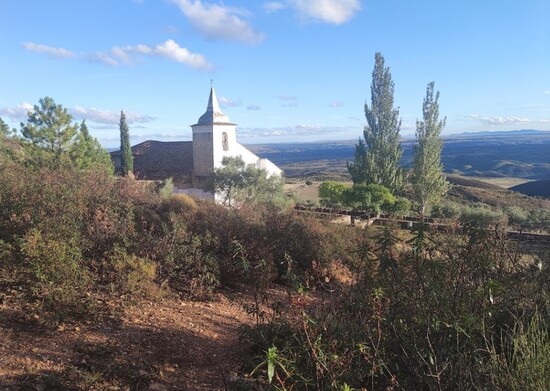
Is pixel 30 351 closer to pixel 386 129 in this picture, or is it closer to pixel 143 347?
pixel 143 347

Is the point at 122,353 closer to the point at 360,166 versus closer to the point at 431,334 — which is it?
the point at 431,334

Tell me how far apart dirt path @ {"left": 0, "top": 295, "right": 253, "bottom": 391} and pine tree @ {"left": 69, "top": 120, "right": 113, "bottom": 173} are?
16357 mm

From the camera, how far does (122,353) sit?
4.15m

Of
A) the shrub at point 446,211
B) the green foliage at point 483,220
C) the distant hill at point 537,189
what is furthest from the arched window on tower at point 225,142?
the distant hill at point 537,189

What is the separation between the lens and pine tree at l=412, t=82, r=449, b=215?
101 ft

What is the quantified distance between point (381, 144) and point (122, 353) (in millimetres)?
29697

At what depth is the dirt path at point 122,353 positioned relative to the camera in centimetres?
354

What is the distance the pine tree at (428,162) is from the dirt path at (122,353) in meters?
27.5

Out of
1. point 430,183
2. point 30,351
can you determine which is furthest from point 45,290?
point 430,183

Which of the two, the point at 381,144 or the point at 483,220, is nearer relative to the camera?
the point at 483,220

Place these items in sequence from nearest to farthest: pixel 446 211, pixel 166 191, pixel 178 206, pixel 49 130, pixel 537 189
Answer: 1. pixel 178 206
2. pixel 166 191
3. pixel 49 130
4. pixel 446 211
5. pixel 537 189

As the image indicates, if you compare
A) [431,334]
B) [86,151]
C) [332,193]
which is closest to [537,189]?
[332,193]

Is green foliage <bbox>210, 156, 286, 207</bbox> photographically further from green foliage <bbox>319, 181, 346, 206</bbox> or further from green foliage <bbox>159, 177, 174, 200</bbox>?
green foliage <bbox>159, 177, 174, 200</bbox>

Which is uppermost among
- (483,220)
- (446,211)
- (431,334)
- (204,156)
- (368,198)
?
(204,156)
